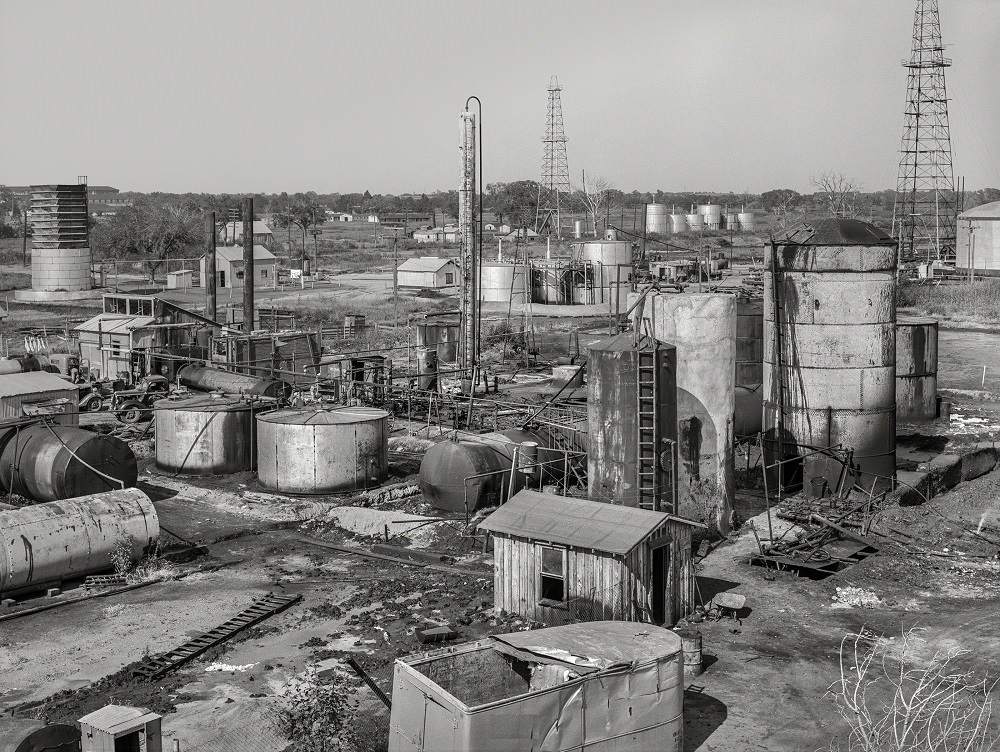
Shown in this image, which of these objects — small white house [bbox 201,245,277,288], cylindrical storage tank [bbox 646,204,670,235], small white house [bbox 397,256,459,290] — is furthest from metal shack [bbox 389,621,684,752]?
cylindrical storage tank [bbox 646,204,670,235]

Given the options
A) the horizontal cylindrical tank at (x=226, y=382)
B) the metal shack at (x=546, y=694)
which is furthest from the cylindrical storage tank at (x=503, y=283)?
the metal shack at (x=546, y=694)

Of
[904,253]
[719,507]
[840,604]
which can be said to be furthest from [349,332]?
[904,253]

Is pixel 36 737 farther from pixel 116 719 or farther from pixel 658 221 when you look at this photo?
pixel 658 221

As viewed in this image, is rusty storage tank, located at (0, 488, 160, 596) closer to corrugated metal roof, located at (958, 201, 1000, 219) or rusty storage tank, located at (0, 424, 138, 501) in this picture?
rusty storage tank, located at (0, 424, 138, 501)

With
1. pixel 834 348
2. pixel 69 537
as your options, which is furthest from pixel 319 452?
pixel 834 348

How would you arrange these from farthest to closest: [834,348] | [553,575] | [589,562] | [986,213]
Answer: [986,213], [834,348], [553,575], [589,562]

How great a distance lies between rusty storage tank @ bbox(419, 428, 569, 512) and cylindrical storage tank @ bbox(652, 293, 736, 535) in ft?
8.79

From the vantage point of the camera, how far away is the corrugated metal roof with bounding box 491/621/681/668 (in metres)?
12.9

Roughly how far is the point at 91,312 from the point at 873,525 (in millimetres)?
51963

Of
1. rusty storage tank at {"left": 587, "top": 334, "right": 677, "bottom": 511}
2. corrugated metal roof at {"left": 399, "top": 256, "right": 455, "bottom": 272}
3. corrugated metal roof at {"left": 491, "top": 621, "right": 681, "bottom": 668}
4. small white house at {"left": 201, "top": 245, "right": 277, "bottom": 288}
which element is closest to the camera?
corrugated metal roof at {"left": 491, "top": 621, "right": 681, "bottom": 668}

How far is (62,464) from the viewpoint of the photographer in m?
23.1

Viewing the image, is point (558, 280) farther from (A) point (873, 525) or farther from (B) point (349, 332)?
(A) point (873, 525)

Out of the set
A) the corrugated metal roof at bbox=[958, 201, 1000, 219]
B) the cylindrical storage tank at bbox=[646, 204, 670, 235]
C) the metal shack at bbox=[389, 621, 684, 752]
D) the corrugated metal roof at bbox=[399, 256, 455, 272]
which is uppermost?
the cylindrical storage tank at bbox=[646, 204, 670, 235]

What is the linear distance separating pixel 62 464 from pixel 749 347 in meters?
17.2
